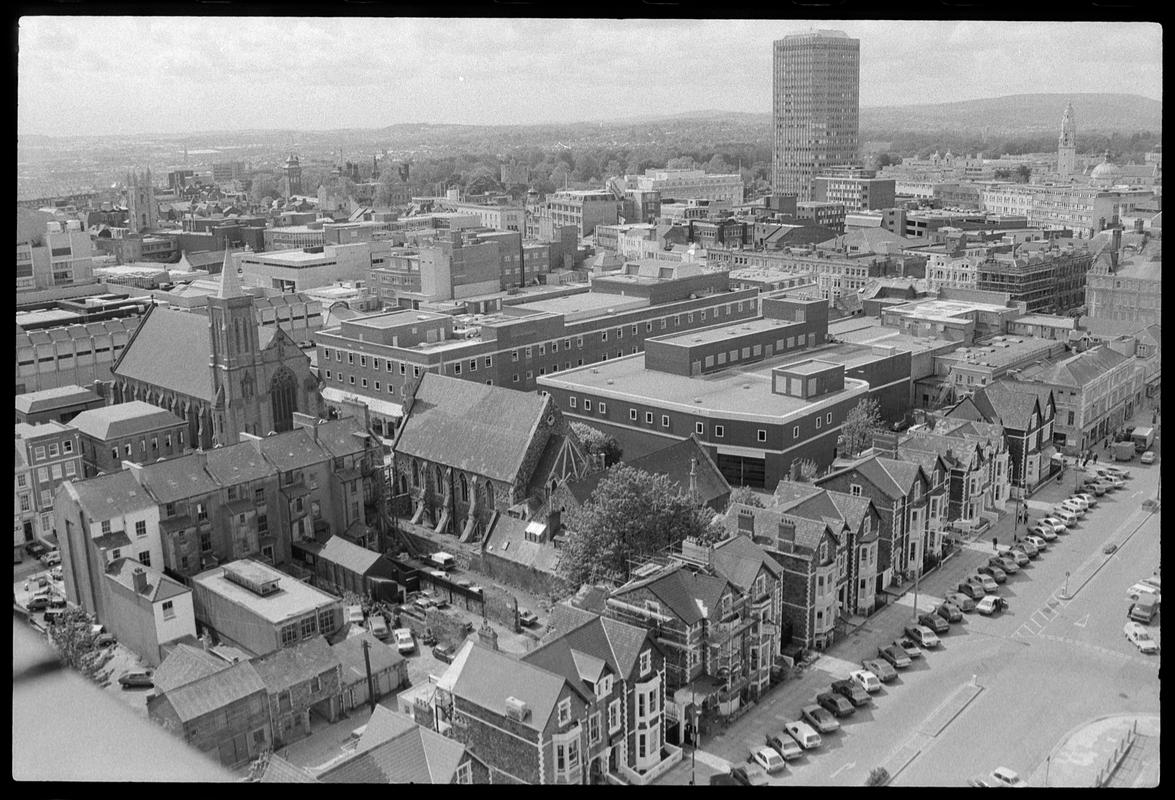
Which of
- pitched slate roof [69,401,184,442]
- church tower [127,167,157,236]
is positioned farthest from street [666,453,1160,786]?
church tower [127,167,157,236]

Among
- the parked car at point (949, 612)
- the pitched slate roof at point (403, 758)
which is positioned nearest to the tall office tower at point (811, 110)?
the parked car at point (949, 612)

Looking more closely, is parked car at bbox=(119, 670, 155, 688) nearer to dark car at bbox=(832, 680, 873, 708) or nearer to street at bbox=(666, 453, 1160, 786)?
street at bbox=(666, 453, 1160, 786)

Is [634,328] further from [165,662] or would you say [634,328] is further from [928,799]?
[928,799]

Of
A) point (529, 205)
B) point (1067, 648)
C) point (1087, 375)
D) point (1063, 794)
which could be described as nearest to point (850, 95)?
point (529, 205)

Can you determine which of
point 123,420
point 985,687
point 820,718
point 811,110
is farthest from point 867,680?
point 811,110

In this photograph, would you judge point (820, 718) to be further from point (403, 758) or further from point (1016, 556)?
point (1016, 556)

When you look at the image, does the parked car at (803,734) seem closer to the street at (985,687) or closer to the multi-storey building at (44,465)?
the street at (985,687)
